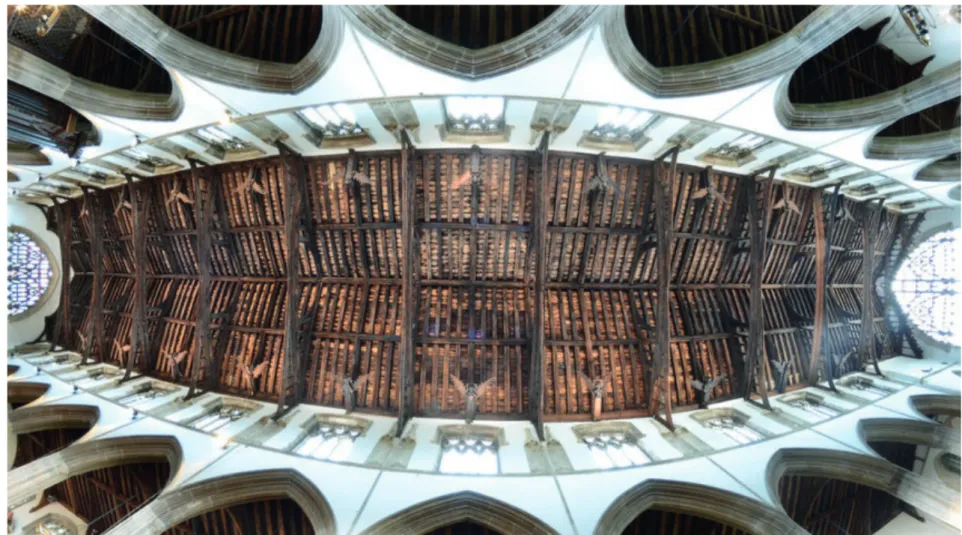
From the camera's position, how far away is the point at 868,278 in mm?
12055

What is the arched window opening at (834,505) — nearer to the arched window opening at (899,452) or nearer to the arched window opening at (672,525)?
the arched window opening at (899,452)

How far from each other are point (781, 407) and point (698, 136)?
747 centimetres

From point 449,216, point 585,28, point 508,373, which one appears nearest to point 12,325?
point 449,216

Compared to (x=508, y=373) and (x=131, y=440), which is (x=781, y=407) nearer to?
(x=508, y=373)

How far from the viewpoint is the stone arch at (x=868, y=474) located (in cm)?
758

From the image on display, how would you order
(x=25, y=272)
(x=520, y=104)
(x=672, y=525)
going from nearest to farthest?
(x=520, y=104) < (x=672, y=525) < (x=25, y=272)

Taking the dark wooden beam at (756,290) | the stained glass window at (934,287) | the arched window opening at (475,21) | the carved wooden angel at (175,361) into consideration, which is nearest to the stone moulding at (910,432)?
the dark wooden beam at (756,290)

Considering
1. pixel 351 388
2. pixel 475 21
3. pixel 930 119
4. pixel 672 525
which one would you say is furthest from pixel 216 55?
pixel 930 119

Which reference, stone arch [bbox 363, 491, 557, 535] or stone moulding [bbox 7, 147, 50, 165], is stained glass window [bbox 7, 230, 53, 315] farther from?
stone arch [bbox 363, 491, 557, 535]

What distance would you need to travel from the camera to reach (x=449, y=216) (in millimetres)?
10023

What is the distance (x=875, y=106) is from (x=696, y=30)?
3680mm

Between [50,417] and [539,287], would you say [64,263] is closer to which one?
[50,417]

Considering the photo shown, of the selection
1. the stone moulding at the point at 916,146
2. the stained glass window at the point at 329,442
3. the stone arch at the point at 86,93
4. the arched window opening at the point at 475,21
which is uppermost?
the arched window opening at the point at 475,21

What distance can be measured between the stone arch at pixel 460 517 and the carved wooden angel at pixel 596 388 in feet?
10.3
